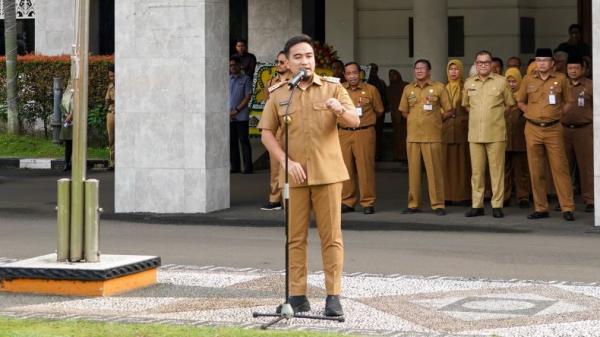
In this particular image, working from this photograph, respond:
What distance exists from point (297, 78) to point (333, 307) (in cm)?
160

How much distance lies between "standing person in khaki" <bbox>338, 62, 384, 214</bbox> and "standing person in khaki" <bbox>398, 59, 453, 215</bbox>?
510 mm

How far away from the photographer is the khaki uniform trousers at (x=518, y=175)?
18.9 metres

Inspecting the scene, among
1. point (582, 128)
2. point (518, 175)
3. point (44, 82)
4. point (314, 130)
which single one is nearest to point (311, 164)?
point (314, 130)

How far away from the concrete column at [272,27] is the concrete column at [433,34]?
5.14 metres

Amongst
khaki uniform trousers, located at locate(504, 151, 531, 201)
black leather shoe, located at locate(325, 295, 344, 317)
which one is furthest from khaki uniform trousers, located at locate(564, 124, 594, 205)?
black leather shoe, located at locate(325, 295, 344, 317)

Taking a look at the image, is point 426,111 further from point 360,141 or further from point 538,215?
point 538,215

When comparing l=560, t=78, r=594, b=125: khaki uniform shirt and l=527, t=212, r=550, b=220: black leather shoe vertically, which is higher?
l=560, t=78, r=594, b=125: khaki uniform shirt

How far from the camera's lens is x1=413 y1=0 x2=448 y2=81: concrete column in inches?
1016

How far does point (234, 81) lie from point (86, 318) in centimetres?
1417

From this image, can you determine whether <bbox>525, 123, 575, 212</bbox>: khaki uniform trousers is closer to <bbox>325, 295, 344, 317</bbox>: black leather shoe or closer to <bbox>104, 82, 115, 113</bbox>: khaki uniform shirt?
<bbox>325, 295, 344, 317</bbox>: black leather shoe

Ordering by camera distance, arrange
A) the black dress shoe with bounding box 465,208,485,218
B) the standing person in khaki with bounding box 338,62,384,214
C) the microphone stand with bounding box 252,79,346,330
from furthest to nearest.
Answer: the standing person in khaki with bounding box 338,62,384,214 < the black dress shoe with bounding box 465,208,485,218 < the microphone stand with bounding box 252,79,346,330

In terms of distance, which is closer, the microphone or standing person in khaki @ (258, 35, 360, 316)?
the microphone

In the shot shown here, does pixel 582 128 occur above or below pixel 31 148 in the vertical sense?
above

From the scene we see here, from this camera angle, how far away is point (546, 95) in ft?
56.3
